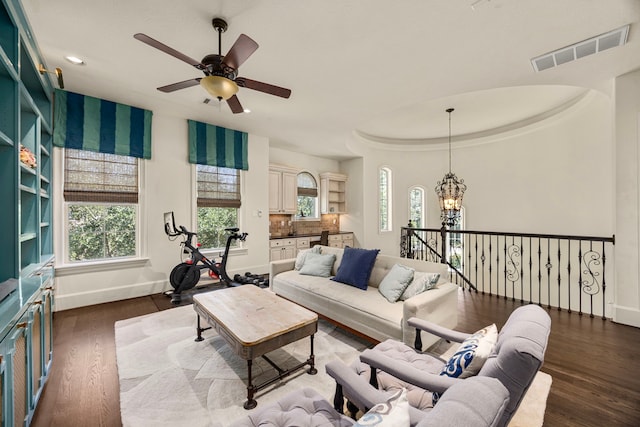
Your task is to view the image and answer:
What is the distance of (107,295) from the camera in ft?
13.3

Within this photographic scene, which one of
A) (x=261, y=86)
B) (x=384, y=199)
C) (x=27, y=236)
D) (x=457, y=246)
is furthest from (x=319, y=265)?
(x=457, y=246)

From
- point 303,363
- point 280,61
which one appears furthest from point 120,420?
point 280,61

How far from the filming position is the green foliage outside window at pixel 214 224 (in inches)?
202

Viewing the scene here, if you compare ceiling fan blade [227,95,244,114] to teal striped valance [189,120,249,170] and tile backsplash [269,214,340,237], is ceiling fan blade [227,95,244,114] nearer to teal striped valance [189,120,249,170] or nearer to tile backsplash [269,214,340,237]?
teal striped valance [189,120,249,170]

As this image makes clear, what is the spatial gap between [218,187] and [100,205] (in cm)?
186

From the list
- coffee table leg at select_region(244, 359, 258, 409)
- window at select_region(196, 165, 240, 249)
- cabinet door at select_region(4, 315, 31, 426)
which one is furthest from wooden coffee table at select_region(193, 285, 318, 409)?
window at select_region(196, 165, 240, 249)

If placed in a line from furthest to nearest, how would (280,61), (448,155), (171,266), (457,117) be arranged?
(448,155)
(457,117)
(171,266)
(280,61)

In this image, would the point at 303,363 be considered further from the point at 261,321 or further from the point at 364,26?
the point at 364,26

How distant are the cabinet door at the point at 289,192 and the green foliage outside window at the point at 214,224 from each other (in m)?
1.34

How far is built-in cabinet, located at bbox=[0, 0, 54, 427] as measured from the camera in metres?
1.40

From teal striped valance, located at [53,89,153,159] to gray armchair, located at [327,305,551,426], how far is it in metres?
4.59

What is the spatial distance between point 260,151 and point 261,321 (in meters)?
4.31

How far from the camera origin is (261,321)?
7.41 feet

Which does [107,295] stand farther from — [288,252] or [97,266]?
[288,252]
